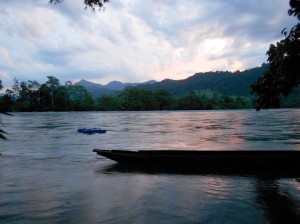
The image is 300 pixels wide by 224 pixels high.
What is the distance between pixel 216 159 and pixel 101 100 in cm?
15551

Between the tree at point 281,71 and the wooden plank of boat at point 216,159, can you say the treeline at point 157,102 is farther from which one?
the tree at point 281,71

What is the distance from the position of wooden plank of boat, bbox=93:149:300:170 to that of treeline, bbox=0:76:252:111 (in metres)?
129

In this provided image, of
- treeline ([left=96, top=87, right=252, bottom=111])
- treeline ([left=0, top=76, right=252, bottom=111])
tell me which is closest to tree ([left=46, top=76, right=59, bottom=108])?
treeline ([left=0, top=76, right=252, bottom=111])

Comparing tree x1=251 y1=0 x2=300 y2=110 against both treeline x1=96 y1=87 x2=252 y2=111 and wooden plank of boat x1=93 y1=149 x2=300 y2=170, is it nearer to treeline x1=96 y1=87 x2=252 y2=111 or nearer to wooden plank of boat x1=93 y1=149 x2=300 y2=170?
wooden plank of boat x1=93 y1=149 x2=300 y2=170

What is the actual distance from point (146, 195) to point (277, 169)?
6298mm

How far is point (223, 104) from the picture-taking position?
183875 millimetres

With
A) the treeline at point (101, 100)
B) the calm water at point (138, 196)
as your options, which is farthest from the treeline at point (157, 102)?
the calm water at point (138, 196)

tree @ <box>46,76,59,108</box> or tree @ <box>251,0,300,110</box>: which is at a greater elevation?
tree @ <box>46,76,59,108</box>

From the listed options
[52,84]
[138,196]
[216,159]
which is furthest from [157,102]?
[138,196]

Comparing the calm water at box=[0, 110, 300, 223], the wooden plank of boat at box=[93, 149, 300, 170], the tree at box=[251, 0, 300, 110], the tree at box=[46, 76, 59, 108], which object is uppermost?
the tree at box=[46, 76, 59, 108]

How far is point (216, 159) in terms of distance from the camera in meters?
14.1

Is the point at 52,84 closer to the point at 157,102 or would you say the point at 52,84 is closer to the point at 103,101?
the point at 103,101

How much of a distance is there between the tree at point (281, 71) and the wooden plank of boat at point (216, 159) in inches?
208

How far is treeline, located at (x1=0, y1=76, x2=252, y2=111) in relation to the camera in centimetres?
14850
